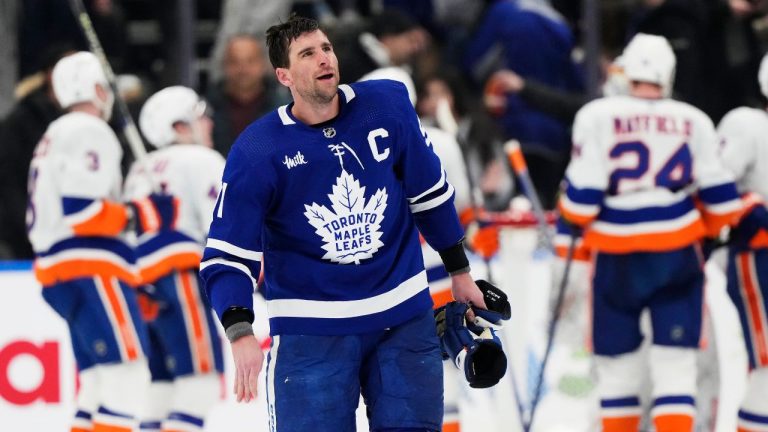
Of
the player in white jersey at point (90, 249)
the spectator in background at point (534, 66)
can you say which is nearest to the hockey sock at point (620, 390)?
the player in white jersey at point (90, 249)

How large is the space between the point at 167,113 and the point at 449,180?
1196mm

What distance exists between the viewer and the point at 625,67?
6.50 meters

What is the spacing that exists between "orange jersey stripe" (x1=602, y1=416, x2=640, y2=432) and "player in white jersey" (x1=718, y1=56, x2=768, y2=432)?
46 cm

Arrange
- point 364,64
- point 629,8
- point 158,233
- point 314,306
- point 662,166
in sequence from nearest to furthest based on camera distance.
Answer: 1. point 314,306
2. point 662,166
3. point 158,233
4. point 364,64
5. point 629,8

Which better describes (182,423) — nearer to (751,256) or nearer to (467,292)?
(751,256)

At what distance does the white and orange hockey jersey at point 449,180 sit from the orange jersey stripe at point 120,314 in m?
1.18

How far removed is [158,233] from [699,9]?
10.5 feet

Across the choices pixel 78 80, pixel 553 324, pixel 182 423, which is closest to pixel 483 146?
pixel 553 324

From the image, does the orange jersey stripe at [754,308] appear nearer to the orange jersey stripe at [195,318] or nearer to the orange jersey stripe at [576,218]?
the orange jersey stripe at [576,218]

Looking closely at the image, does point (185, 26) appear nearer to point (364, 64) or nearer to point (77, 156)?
point (364, 64)

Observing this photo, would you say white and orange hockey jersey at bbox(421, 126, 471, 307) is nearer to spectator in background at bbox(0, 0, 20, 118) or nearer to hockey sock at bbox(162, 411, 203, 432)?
hockey sock at bbox(162, 411, 203, 432)

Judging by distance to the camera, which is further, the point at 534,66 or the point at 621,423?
the point at 534,66

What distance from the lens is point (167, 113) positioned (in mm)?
6961

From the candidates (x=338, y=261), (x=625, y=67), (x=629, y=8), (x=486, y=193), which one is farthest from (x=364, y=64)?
(x=338, y=261)
